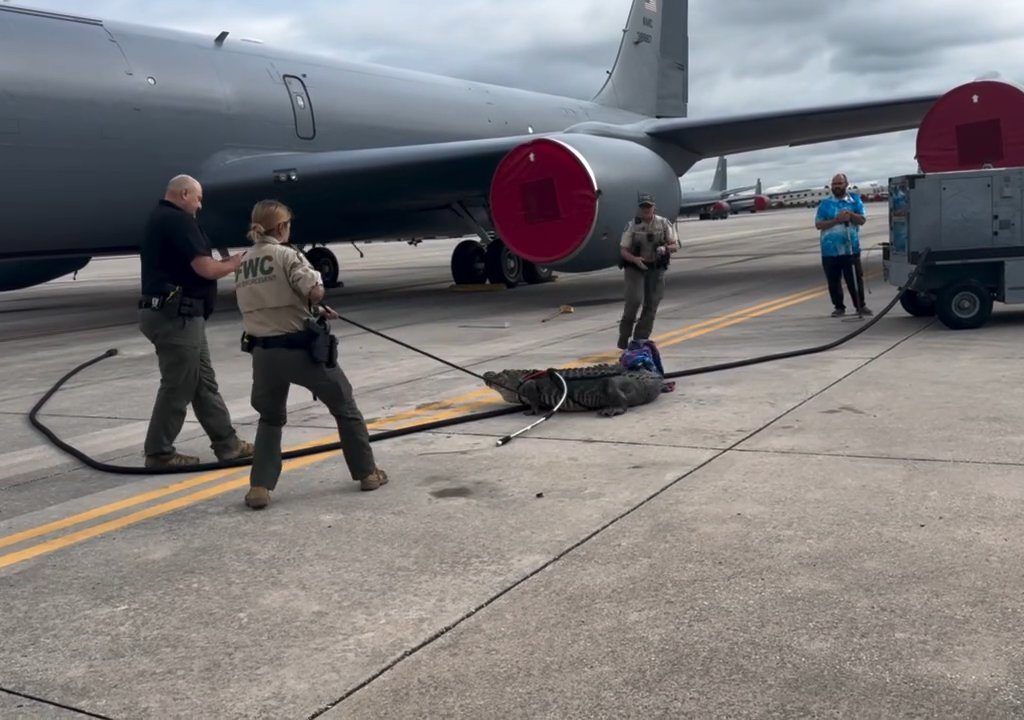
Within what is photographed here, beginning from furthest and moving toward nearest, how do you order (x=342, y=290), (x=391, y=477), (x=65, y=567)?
(x=342, y=290)
(x=391, y=477)
(x=65, y=567)

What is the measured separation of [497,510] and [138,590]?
1.49 metres

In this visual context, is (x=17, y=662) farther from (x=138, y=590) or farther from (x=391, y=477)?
(x=391, y=477)

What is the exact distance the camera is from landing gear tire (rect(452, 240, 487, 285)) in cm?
1712

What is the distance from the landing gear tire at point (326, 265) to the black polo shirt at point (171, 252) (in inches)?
504

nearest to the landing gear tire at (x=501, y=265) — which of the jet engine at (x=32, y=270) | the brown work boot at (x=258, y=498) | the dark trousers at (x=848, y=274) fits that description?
the jet engine at (x=32, y=270)

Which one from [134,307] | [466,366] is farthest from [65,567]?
[134,307]

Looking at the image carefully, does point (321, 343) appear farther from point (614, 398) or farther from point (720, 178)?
point (720, 178)

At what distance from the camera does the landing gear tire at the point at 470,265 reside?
56.2 ft

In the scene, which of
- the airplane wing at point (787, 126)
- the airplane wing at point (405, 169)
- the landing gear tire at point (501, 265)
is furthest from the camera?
the landing gear tire at point (501, 265)

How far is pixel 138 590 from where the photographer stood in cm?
366

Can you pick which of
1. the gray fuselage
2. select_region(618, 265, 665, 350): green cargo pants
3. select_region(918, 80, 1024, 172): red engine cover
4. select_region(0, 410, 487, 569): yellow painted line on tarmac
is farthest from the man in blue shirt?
the gray fuselage

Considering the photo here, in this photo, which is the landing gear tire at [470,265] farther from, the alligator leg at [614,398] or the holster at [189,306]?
the holster at [189,306]

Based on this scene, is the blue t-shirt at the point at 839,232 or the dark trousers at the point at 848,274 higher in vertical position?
the blue t-shirt at the point at 839,232

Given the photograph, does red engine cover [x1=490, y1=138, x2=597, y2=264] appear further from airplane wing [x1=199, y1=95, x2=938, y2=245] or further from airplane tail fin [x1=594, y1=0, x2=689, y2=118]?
airplane tail fin [x1=594, y1=0, x2=689, y2=118]
